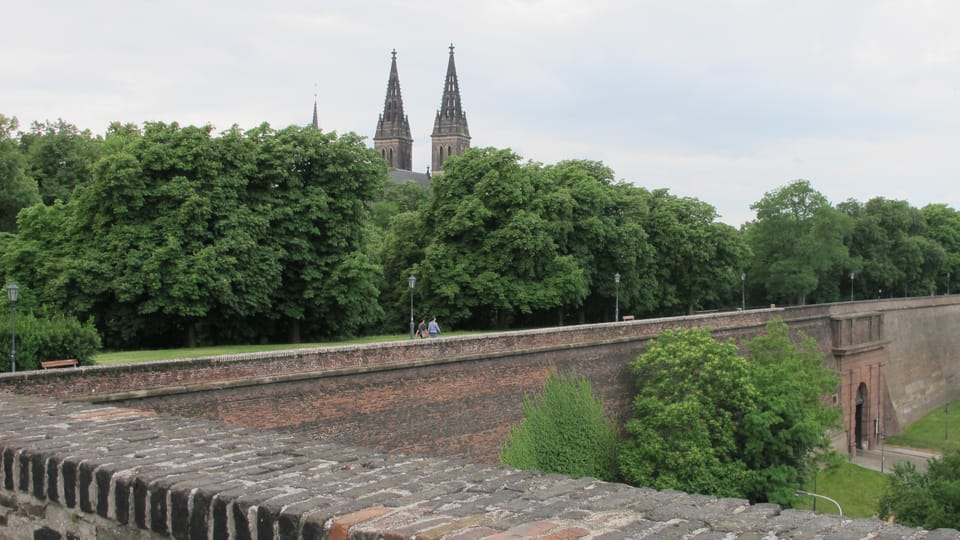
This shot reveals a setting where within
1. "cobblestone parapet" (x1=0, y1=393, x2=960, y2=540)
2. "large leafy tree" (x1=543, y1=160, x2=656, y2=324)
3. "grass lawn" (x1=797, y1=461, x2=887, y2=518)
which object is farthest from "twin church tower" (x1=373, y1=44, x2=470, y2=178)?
"cobblestone parapet" (x1=0, y1=393, x2=960, y2=540)

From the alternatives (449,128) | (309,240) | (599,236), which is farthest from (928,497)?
(449,128)

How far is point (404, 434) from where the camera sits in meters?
20.5

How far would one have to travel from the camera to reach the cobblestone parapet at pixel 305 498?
371cm

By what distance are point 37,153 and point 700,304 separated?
39290mm

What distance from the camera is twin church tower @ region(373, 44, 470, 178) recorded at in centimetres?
12900

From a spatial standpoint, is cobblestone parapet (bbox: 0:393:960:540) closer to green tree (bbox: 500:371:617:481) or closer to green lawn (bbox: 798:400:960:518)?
green tree (bbox: 500:371:617:481)

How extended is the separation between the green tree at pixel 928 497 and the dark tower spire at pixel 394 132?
4326 inches

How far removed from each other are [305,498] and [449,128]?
128m

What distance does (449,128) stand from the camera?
12975 cm

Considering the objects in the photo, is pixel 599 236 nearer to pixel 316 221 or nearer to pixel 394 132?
pixel 316 221

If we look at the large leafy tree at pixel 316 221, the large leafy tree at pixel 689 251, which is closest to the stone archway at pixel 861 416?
the large leafy tree at pixel 689 251

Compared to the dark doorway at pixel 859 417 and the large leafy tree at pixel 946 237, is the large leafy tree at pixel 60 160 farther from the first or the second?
the large leafy tree at pixel 946 237

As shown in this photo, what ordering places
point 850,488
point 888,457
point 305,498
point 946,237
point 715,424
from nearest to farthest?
point 305,498 < point 715,424 < point 850,488 < point 888,457 < point 946,237

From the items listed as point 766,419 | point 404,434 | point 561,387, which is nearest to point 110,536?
point 404,434
